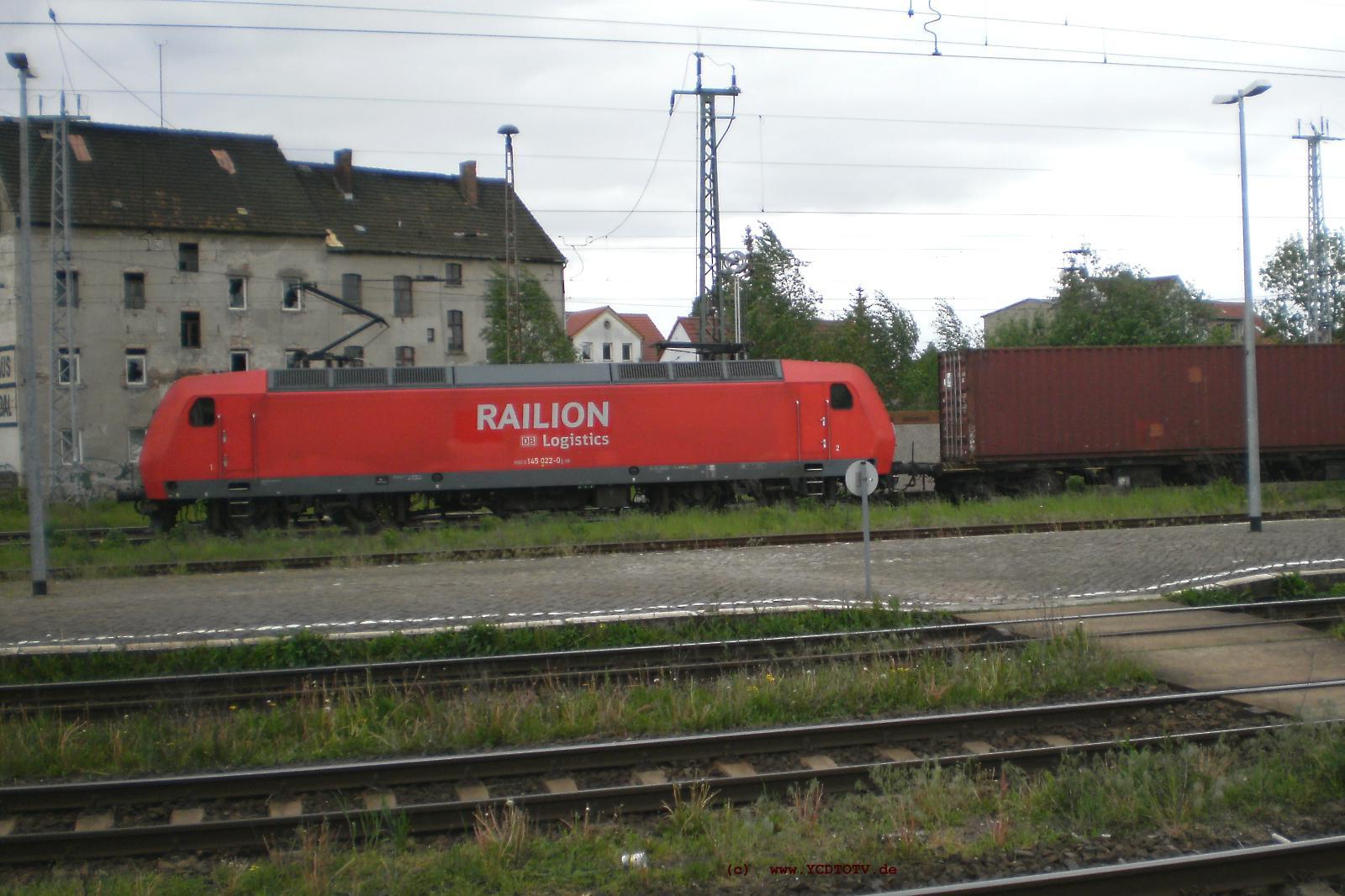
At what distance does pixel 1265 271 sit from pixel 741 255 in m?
29.3

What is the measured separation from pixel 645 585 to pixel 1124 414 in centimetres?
1412

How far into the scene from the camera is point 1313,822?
564cm

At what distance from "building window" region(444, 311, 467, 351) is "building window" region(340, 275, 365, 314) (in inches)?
143

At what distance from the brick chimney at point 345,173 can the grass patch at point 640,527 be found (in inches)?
1234

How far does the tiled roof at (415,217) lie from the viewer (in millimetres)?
46562

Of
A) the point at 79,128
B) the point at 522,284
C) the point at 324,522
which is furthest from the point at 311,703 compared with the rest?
the point at 79,128

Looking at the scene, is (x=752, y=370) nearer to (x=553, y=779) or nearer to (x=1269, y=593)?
(x=1269, y=593)

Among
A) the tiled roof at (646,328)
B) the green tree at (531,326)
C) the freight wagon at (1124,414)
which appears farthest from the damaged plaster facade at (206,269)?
the tiled roof at (646,328)

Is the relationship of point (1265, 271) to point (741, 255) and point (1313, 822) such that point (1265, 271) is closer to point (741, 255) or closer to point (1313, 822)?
point (741, 255)

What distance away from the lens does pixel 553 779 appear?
6809mm

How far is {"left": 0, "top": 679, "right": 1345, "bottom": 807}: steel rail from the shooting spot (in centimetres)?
643

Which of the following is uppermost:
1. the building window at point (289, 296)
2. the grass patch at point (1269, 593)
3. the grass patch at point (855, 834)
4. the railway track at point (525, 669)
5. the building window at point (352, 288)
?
the building window at point (352, 288)

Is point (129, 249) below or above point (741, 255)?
above

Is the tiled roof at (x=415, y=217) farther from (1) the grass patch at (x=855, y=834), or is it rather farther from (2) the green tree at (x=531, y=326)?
(1) the grass patch at (x=855, y=834)
